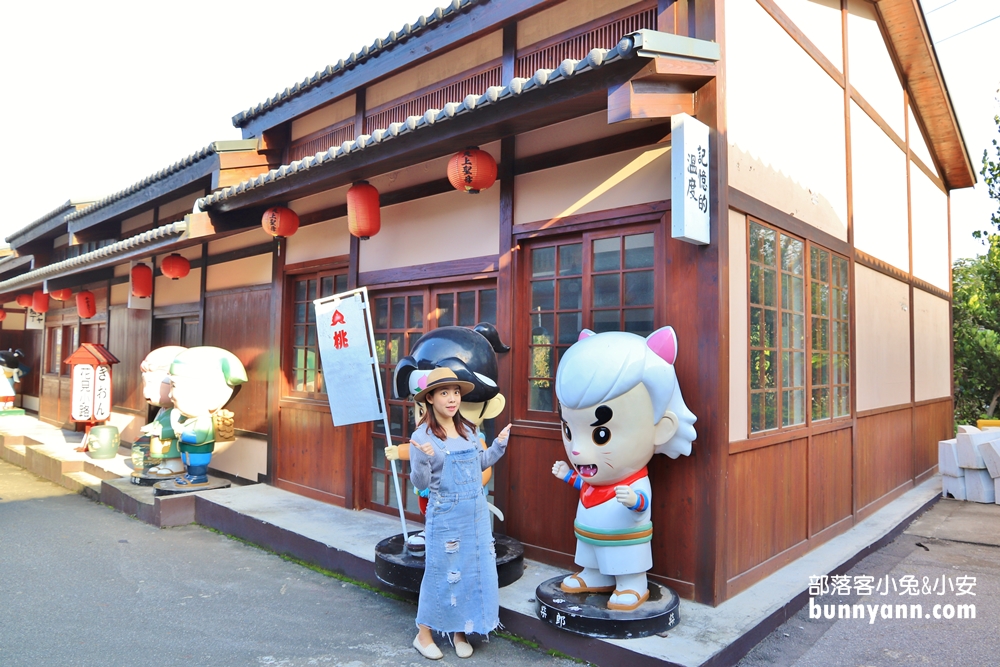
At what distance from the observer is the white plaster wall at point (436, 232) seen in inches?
246

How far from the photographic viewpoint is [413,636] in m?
4.79

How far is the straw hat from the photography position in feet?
14.1

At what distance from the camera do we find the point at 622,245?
17.3 ft

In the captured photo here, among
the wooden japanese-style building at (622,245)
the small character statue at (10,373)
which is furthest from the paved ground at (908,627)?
the small character statue at (10,373)

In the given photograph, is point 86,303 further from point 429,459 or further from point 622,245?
point 622,245

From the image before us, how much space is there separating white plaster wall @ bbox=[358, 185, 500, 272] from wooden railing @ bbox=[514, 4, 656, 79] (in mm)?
1167

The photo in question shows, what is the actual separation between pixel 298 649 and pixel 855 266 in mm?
6791

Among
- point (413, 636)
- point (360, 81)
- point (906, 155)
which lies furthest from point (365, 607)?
point (906, 155)

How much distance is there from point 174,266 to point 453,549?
7528 mm

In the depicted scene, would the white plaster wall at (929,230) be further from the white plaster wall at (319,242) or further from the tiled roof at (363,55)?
the white plaster wall at (319,242)

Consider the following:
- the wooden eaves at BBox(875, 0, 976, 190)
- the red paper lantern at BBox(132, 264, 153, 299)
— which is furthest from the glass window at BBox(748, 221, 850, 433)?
the red paper lantern at BBox(132, 264, 153, 299)

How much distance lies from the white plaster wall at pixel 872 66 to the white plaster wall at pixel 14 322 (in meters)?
21.4

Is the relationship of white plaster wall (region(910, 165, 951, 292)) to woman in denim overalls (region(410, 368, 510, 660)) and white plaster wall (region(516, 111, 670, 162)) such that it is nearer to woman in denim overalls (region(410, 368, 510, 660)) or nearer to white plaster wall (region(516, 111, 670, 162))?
white plaster wall (region(516, 111, 670, 162))

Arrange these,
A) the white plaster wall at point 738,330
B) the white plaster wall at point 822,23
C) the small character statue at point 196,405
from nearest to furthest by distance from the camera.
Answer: the white plaster wall at point 738,330, the white plaster wall at point 822,23, the small character statue at point 196,405
